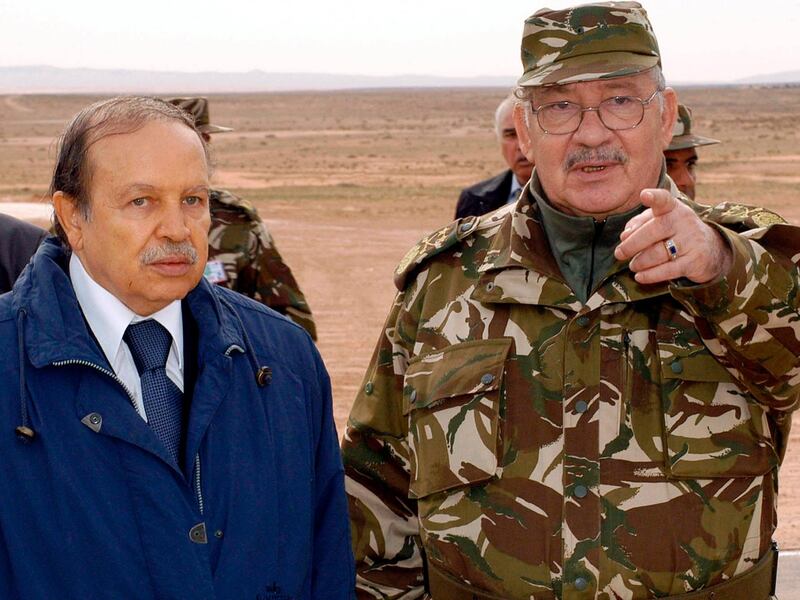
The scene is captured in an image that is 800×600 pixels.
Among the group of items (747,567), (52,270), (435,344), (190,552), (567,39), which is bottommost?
(747,567)

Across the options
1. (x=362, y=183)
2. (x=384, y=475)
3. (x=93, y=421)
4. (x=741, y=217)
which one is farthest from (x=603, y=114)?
(x=362, y=183)

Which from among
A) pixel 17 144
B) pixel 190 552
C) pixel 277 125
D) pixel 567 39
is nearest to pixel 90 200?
pixel 190 552

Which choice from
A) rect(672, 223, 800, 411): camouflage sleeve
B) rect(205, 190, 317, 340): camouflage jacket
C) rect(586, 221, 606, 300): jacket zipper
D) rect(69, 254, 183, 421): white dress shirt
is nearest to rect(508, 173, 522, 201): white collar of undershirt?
rect(205, 190, 317, 340): camouflage jacket

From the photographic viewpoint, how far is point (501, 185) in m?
6.79

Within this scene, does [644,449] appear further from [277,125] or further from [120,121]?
[277,125]

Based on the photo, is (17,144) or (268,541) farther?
(17,144)

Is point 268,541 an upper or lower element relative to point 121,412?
lower

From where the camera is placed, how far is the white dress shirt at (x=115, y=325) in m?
2.33

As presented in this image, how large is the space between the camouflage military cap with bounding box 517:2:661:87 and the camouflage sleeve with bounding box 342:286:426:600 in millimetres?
707

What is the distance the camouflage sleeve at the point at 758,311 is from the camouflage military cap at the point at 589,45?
0.59 m

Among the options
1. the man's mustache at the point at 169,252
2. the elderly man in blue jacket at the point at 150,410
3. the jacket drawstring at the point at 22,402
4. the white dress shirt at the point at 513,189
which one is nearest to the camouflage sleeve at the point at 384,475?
the elderly man in blue jacket at the point at 150,410

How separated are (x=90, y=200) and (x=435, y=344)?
3.24ft

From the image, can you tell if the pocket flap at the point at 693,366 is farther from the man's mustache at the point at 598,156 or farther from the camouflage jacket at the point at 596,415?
the man's mustache at the point at 598,156

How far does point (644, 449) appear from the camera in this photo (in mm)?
2676
